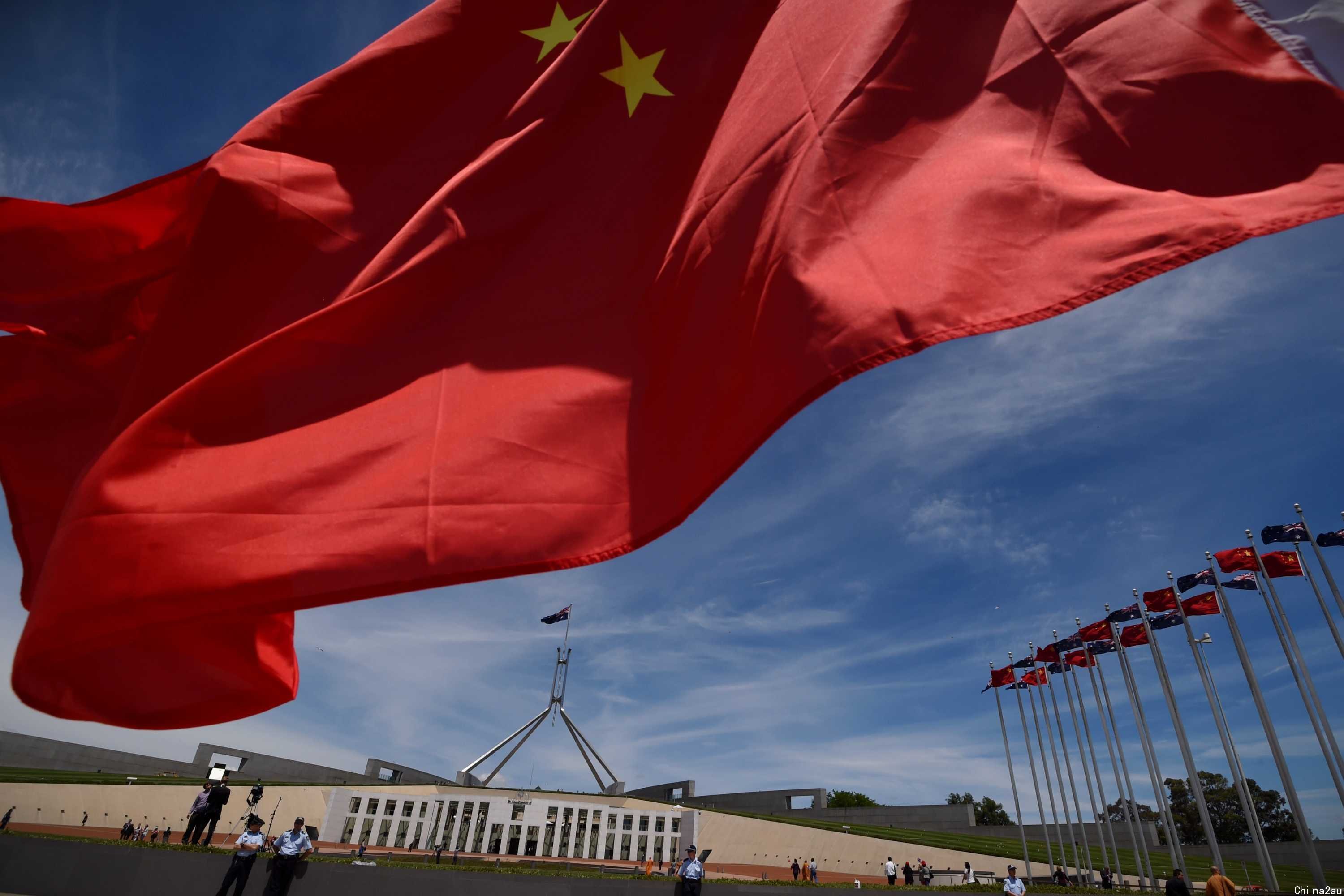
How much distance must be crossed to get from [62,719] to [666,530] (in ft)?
9.89

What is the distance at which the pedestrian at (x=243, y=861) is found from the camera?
12047mm

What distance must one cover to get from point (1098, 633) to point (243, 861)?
2380 cm

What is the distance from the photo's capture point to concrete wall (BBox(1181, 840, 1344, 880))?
107 feet

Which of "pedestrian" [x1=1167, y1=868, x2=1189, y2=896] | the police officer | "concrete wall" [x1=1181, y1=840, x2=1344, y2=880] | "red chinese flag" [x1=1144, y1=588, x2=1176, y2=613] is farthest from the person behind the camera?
"concrete wall" [x1=1181, y1=840, x2=1344, y2=880]

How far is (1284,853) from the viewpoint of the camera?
37344 millimetres

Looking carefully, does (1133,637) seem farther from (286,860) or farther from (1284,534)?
(286,860)

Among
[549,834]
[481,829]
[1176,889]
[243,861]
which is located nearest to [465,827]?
[481,829]

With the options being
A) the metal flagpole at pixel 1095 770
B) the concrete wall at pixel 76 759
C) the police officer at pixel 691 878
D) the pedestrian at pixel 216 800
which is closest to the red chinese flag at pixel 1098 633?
the metal flagpole at pixel 1095 770

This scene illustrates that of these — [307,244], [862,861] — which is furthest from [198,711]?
[862,861]

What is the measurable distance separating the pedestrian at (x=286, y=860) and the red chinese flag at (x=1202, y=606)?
70.4ft

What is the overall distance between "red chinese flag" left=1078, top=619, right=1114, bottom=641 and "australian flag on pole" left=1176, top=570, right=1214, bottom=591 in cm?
394

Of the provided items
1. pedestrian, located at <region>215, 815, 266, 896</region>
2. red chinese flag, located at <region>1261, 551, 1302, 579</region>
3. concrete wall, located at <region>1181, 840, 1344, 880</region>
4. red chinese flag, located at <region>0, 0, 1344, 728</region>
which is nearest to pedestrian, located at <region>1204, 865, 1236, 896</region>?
red chinese flag, located at <region>1261, 551, 1302, 579</region>

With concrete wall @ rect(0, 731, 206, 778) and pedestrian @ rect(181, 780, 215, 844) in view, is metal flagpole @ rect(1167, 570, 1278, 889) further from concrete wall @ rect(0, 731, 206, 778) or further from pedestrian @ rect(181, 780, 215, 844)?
concrete wall @ rect(0, 731, 206, 778)

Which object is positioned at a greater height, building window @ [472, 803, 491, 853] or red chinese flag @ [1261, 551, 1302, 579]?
red chinese flag @ [1261, 551, 1302, 579]
